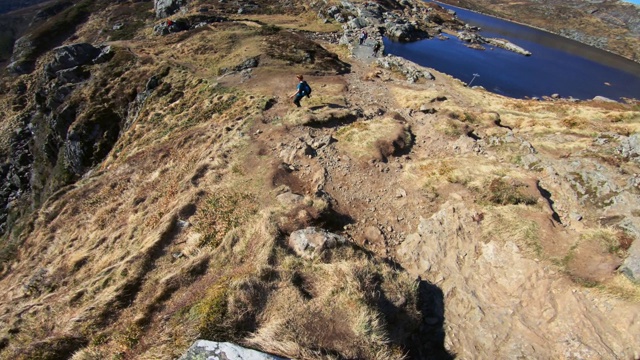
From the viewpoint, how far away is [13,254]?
81.1ft

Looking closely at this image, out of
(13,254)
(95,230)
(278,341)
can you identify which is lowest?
(13,254)

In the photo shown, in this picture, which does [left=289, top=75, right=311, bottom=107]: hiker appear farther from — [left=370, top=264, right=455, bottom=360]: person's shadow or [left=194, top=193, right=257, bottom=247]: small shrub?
[left=370, top=264, right=455, bottom=360]: person's shadow

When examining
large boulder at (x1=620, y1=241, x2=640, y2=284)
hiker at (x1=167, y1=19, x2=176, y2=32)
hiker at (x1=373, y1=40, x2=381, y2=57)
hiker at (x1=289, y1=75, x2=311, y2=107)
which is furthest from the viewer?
hiker at (x1=167, y1=19, x2=176, y2=32)

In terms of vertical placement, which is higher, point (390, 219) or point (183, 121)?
point (390, 219)

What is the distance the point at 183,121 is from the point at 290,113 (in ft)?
43.0

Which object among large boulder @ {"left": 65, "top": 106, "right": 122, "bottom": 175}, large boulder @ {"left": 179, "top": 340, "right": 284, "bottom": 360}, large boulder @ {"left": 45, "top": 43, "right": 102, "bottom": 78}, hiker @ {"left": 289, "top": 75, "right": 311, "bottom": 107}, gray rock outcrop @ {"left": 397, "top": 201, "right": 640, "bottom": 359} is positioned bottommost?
large boulder @ {"left": 65, "top": 106, "right": 122, "bottom": 175}

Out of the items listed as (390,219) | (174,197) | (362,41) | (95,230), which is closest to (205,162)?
(174,197)

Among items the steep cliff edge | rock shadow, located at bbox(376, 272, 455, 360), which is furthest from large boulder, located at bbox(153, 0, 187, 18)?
rock shadow, located at bbox(376, 272, 455, 360)

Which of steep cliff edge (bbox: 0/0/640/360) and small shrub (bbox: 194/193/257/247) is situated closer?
steep cliff edge (bbox: 0/0/640/360)

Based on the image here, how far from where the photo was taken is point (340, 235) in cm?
1442

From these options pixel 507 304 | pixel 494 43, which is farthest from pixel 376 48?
pixel 494 43

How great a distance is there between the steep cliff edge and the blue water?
25.7 meters

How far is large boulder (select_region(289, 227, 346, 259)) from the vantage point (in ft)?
39.8

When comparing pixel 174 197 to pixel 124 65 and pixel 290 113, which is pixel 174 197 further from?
pixel 124 65
